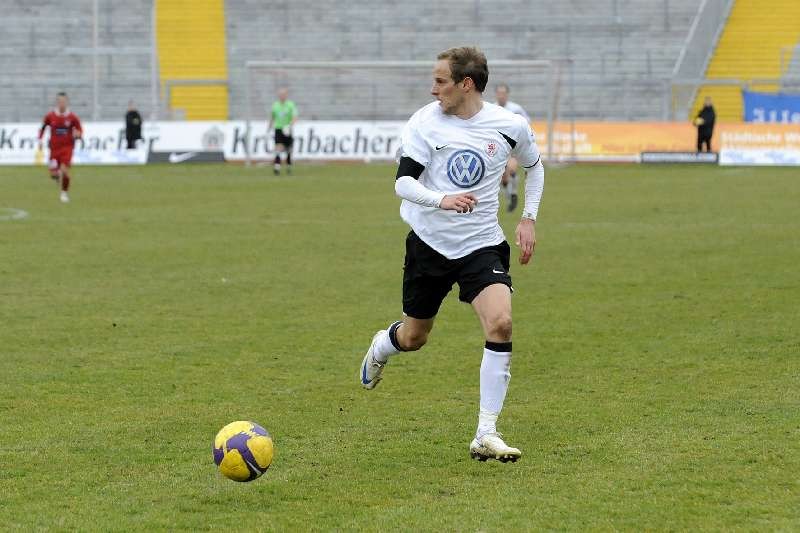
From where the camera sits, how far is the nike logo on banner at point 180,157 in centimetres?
3919

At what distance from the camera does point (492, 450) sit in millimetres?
6281

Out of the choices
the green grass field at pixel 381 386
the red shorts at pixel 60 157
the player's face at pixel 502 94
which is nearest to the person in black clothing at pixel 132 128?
the red shorts at pixel 60 157

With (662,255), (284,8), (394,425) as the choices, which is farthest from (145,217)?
(284,8)

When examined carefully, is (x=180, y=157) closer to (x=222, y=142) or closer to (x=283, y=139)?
(x=222, y=142)

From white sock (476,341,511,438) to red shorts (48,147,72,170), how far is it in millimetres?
20606

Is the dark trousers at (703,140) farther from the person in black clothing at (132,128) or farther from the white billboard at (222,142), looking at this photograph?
the person in black clothing at (132,128)

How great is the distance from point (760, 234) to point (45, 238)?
963 centimetres

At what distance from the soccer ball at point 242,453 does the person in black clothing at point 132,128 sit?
32.8 m

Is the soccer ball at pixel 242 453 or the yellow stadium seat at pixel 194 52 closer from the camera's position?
the soccer ball at pixel 242 453

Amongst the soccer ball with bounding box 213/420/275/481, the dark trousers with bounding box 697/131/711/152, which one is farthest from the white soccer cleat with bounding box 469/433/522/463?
the dark trousers with bounding box 697/131/711/152

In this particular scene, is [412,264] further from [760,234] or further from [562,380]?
[760,234]

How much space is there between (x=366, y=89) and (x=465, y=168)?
125ft

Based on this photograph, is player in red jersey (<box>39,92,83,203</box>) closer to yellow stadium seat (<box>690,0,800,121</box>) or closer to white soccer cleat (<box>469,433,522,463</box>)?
white soccer cleat (<box>469,433,522,463</box>)

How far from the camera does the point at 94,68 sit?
45125 mm
